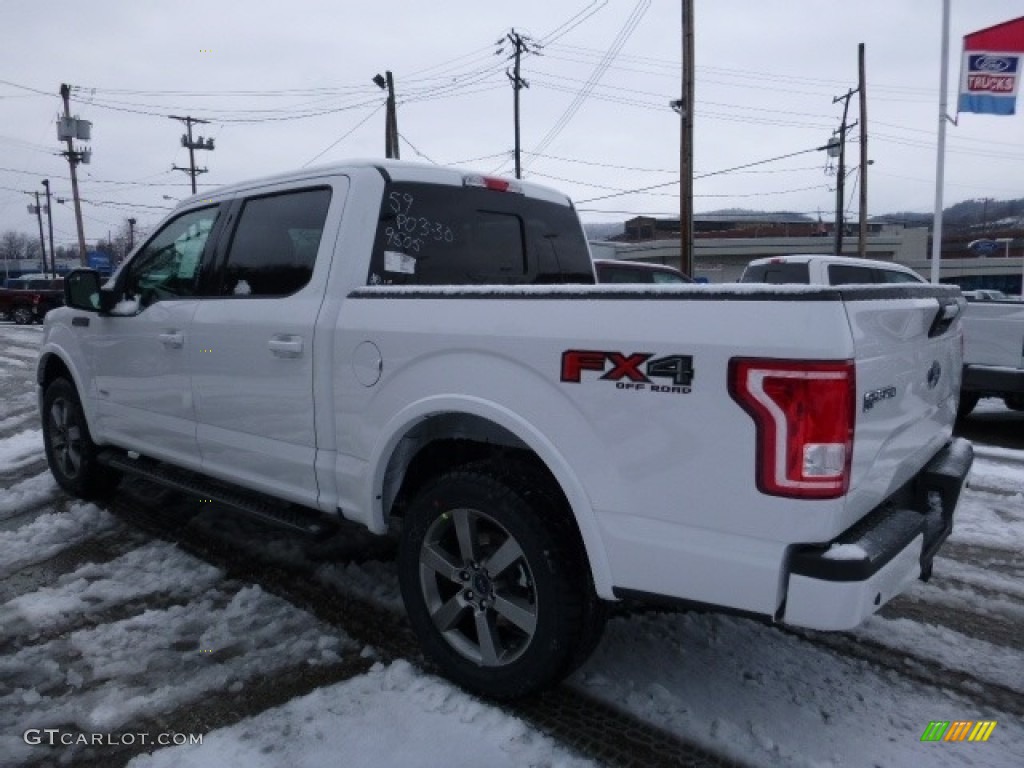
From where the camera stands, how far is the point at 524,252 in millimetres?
4020

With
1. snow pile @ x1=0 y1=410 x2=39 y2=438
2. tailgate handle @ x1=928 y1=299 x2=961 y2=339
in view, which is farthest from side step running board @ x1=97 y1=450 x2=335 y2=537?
snow pile @ x1=0 y1=410 x2=39 y2=438

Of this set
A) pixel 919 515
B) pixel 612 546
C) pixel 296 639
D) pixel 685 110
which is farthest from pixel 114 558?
pixel 685 110

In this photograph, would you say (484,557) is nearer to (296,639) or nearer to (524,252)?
(296,639)

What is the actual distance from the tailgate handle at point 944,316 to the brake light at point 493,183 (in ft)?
6.84

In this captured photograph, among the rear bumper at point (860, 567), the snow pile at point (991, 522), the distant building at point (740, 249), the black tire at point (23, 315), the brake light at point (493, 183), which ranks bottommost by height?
the snow pile at point (991, 522)

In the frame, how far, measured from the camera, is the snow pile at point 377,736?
245cm

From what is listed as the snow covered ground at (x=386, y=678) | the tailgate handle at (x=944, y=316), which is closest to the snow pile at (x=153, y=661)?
the snow covered ground at (x=386, y=678)

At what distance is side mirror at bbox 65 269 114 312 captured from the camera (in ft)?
14.8

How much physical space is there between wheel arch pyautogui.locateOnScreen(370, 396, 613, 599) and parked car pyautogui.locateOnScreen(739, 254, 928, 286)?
7.50 metres

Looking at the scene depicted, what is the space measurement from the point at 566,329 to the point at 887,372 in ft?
3.22

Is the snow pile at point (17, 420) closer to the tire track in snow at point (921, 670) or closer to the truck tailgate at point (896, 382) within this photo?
the tire track in snow at point (921, 670)

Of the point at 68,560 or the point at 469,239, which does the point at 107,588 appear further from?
the point at 469,239

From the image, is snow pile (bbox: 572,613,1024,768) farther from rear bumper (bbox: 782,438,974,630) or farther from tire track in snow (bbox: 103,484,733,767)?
rear bumper (bbox: 782,438,974,630)

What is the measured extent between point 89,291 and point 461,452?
2.87 meters
